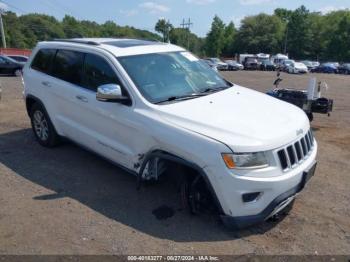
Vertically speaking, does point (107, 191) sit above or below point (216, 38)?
below

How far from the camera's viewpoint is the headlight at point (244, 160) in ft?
11.3

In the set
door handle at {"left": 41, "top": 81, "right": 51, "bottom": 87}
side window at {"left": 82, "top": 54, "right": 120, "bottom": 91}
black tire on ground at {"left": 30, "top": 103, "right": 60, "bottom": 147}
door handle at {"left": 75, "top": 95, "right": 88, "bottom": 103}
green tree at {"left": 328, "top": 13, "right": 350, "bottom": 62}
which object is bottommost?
black tire on ground at {"left": 30, "top": 103, "right": 60, "bottom": 147}

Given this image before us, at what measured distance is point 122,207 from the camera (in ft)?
14.2

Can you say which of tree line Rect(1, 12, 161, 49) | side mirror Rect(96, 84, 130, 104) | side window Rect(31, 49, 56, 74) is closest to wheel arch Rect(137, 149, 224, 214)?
side mirror Rect(96, 84, 130, 104)

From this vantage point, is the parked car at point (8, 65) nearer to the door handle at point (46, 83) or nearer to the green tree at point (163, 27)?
Result: the door handle at point (46, 83)

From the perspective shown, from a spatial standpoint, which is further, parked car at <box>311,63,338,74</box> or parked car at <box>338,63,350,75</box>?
parked car at <box>311,63,338,74</box>

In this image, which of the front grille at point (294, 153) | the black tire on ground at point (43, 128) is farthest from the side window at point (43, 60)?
the front grille at point (294, 153)

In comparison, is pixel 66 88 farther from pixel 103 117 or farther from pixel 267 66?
pixel 267 66

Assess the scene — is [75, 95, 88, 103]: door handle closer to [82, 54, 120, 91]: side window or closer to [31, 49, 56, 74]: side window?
[82, 54, 120, 91]: side window

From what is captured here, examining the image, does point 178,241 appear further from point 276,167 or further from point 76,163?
point 76,163

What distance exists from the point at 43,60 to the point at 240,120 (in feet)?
12.3

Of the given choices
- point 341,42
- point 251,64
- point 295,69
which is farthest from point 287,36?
point 295,69

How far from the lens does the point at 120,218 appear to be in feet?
13.4

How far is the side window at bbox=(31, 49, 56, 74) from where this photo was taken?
593cm
